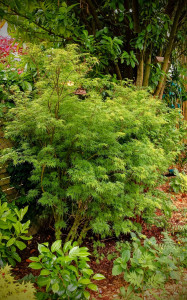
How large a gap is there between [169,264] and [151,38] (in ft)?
10.5

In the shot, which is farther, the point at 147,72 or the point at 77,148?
the point at 147,72

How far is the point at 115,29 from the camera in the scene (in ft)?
12.8

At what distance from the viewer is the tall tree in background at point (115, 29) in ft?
10.3

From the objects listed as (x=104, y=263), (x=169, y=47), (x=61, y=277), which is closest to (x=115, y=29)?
(x=169, y=47)

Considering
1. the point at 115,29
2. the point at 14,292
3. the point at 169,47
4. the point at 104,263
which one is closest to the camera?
the point at 14,292

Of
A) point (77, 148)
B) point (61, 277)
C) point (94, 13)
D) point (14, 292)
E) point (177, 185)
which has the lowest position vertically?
point (177, 185)

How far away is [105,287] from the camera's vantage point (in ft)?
6.89

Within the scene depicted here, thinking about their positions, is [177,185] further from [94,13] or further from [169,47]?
[94,13]

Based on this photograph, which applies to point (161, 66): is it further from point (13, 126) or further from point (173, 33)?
point (13, 126)

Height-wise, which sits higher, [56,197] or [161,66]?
[161,66]

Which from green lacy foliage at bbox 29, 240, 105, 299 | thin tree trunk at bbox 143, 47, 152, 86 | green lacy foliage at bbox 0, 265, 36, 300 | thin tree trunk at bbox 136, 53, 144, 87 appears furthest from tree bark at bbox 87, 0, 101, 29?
green lacy foliage at bbox 0, 265, 36, 300

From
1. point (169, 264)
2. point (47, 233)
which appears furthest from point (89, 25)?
point (169, 264)

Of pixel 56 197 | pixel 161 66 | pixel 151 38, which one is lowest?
pixel 56 197

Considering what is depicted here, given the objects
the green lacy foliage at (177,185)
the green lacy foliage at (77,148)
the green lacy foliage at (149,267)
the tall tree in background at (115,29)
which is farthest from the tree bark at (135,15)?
the green lacy foliage at (149,267)
